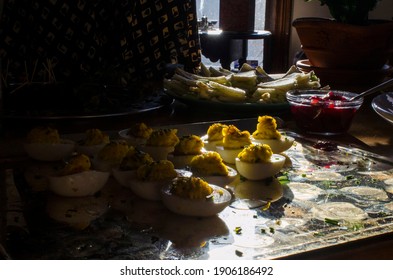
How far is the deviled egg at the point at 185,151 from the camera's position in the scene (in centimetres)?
146

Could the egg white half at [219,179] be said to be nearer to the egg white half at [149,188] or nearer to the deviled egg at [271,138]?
the egg white half at [149,188]

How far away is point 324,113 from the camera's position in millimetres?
1806

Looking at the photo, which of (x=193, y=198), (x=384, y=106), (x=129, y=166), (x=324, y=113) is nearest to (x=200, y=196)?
(x=193, y=198)

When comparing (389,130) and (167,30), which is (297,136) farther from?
(167,30)

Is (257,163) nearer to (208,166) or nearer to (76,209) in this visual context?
(208,166)

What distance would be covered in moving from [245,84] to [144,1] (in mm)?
1174

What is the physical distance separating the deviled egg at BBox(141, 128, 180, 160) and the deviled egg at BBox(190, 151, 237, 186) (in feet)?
0.56

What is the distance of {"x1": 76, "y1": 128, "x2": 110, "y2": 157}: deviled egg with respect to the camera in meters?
1.54

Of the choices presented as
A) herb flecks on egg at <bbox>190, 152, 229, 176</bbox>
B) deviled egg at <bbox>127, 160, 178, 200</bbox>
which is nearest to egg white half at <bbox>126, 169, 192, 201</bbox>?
deviled egg at <bbox>127, 160, 178, 200</bbox>

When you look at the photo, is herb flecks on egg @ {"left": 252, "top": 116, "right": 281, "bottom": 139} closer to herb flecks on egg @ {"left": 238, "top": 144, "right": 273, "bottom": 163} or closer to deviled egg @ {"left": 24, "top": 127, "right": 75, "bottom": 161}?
herb flecks on egg @ {"left": 238, "top": 144, "right": 273, "bottom": 163}

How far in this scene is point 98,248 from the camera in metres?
1.00

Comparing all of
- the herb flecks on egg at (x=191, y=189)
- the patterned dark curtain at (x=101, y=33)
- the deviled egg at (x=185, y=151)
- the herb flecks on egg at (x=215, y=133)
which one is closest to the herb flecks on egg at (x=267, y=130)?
the herb flecks on egg at (x=215, y=133)

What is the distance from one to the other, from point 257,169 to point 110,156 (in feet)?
1.16

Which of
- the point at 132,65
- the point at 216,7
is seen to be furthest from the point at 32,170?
the point at 216,7
